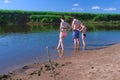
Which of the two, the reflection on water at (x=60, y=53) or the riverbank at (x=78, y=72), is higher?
the riverbank at (x=78, y=72)

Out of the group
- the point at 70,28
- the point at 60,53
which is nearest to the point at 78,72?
the point at 60,53

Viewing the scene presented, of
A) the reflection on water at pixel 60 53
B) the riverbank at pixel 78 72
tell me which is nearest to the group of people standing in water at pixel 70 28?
the reflection on water at pixel 60 53

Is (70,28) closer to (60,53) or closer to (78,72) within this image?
(60,53)

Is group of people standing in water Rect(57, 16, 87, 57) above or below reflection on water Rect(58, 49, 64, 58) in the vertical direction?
above

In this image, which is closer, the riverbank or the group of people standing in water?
the riverbank

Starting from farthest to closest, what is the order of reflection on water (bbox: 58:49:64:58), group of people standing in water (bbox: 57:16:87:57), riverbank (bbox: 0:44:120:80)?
group of people standing in water (bbox: 57:16:87:57), reflection on water (bbox: 58:49:64:58), riverbank (bbox: 0:44:120:80)

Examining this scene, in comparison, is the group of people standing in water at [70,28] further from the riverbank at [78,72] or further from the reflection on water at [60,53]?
the riverbank at [78,72]

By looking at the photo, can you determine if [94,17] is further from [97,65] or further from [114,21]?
[97,65]

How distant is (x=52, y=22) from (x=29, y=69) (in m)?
63.2

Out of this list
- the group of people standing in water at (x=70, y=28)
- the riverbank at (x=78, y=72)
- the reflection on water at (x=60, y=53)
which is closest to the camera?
the riverbank at (x=78, y=72)

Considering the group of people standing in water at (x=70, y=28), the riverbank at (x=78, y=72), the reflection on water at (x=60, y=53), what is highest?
the group of people standing in water at (x=70, y=28)

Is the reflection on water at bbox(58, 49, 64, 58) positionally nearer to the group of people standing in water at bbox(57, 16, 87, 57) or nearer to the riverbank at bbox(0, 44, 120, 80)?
the group of people standing in water at bbox(57, 16, 87, 57)

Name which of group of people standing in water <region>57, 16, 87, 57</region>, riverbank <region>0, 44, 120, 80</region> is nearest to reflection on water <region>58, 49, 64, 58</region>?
group of people standing in water <region>57, 16, 87, 57</region>

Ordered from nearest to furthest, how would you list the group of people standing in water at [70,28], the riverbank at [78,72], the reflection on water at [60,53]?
the riverbank at [78,72], the reflection on water at [60,53], the group of people standing in water at [70,28]
